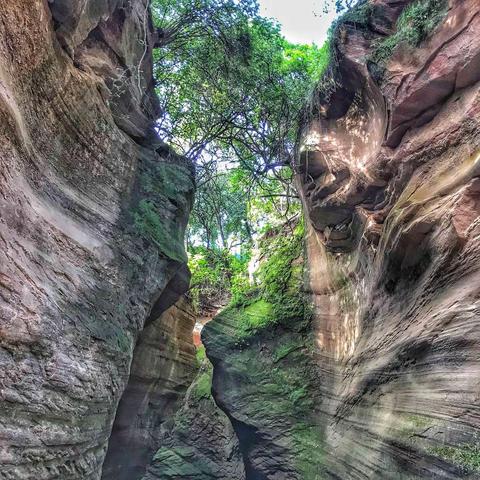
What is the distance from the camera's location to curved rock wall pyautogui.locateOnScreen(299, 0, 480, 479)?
Answer: 4035mm

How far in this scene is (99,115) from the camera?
6.12 metres

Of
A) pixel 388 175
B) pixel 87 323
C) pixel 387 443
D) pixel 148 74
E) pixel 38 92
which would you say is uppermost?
pixel 148 74

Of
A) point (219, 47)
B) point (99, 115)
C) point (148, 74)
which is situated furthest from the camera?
point (219, 47)

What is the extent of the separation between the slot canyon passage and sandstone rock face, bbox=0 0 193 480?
0.03 metres

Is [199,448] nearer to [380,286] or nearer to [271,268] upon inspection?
[271,268]

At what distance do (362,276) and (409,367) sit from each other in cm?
234

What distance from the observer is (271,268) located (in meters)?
10.4

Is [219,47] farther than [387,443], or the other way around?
[219,47]

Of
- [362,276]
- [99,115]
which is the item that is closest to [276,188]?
[362,276]

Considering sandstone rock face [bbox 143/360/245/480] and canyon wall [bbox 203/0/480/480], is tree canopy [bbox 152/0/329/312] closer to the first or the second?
canyon wall [bbox 203/0/480/480]

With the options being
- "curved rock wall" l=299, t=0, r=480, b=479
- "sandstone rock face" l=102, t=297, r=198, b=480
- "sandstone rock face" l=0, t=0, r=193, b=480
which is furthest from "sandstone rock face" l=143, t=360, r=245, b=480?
"sandstone rock face" l=0, t=0, r=193, b=480

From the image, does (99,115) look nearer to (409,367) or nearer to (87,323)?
(87,323)

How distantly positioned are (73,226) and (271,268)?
20.3ft

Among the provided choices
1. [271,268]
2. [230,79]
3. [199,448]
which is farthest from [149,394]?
[230,79]
